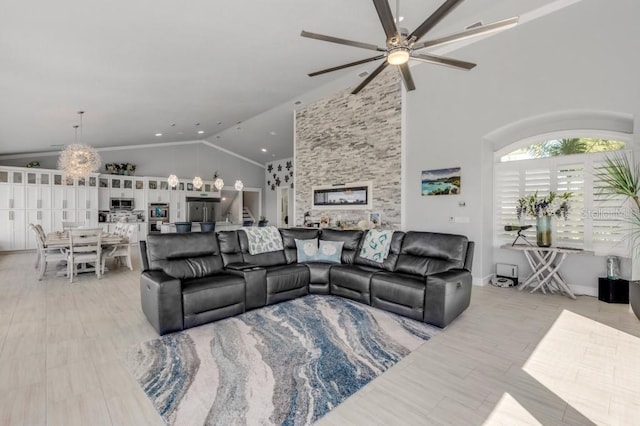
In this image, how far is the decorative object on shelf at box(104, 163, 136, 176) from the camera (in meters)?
9.81

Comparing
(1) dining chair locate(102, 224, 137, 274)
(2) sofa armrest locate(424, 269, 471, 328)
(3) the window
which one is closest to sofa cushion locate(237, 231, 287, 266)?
(2) sofa armrest locate(424, 269, 471, 328)

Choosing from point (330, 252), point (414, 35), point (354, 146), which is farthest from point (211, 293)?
point (354, 146)

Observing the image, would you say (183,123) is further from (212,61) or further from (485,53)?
(485,53)

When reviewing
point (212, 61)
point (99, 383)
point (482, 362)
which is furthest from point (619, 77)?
point (99, 383)

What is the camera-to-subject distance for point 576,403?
197 centimetres

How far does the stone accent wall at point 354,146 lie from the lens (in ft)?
19.8

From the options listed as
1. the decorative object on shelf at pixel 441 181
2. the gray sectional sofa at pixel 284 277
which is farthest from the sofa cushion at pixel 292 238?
the decorative object on shelf at pixel 441 181

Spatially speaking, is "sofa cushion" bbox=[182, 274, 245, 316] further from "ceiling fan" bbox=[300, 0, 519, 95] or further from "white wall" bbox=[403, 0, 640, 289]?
"white wall" bbox=[403, 0, 640, 289]

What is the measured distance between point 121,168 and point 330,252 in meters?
9.06

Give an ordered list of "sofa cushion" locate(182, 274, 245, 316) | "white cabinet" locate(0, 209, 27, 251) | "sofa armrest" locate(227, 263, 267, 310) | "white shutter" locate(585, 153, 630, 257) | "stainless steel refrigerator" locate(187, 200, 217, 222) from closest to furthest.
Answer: "sofa cushion" locate(182, 274, 245, 316) < "sofa armrest" locate(227, 263, 267, 310) < "white shutter" locate(585, 153, 630, 257) < "white cabinet" locate(0, 209, 27, 251) < "stainless steel refrigerator" locate(187, 200, 217, 222)

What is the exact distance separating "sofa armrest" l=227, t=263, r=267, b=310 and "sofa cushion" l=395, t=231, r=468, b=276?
5.72ft

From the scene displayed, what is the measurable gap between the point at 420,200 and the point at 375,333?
3.28 meters

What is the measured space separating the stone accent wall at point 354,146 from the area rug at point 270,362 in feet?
10.7

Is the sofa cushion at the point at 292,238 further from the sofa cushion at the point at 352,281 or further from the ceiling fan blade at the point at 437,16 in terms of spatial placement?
the ceiling fan blade at the point at 437,16
